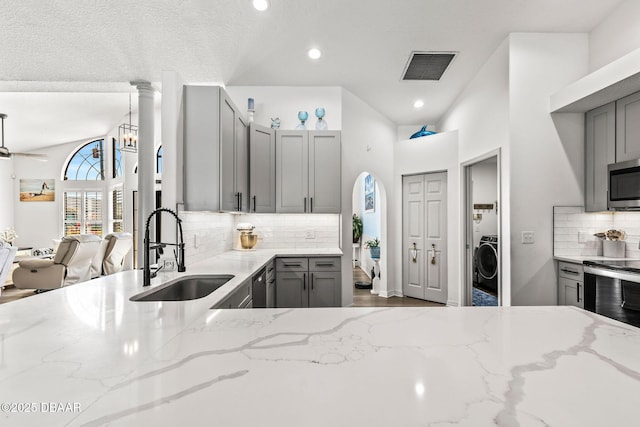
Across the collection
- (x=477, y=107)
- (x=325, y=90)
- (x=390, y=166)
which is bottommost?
(x=390, y=166)

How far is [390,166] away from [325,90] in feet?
5.51

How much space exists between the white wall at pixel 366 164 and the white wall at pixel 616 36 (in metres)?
2.61

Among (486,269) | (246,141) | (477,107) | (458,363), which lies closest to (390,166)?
(477,107)

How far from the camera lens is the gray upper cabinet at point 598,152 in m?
2.78

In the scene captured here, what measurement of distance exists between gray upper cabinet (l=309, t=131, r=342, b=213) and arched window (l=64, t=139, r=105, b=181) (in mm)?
7143

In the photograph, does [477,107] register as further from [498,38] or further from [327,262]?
[327,262]

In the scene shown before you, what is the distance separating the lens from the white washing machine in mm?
4641

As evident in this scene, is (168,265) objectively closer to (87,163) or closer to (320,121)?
(320,121)

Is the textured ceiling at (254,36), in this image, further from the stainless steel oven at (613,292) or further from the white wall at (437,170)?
the stainless steel oven at (613,292)

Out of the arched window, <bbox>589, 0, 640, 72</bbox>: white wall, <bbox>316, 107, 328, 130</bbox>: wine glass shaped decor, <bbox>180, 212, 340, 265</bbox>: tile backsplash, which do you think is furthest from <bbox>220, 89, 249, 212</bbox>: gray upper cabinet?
the arched window

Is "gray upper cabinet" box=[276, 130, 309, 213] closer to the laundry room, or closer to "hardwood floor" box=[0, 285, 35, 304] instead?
the laundry room

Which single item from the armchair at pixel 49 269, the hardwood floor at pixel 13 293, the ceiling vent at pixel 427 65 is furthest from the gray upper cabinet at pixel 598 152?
the hardwood floor at pixel 13 293

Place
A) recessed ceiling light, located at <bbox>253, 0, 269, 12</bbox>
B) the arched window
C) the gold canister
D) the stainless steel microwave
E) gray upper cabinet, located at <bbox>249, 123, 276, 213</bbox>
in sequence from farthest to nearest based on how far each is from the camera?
the arched window < the gold canister < gray upper cabinet, located at <bbox>249, 123, 276, 213</bbox> < recessed ceiling light, located at <bbox>253, 0, 269, 12</bbox> < the stainless steel microwave

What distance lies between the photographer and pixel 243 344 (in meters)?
0.85
